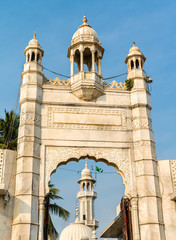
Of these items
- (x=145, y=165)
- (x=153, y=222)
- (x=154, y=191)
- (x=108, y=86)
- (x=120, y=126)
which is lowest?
(x=153, y=222)

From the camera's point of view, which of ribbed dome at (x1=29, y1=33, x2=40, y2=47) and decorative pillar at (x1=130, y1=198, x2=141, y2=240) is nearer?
decorative pillar at (x1=130, y1=198, x2=141, y2=240)

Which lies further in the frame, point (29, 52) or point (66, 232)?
point (66, 232)

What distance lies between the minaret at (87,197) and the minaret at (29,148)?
30.1 metres

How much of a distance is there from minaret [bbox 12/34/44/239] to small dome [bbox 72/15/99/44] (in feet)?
6.60

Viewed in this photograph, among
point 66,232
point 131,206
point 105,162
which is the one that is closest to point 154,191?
point 131,206

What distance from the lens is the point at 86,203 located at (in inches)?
1738

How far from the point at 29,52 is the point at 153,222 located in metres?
9.40

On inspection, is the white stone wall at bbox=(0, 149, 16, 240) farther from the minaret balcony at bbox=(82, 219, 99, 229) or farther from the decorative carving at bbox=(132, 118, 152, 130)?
the minaret balcony at bbox=(82, 219, 99, 229)

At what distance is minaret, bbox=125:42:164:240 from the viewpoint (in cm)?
1323

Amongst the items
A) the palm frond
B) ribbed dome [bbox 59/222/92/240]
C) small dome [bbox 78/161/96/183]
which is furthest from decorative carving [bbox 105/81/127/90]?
small dome [bbox 78/161/96/183]

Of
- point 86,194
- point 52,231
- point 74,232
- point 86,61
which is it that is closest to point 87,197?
point 86,194

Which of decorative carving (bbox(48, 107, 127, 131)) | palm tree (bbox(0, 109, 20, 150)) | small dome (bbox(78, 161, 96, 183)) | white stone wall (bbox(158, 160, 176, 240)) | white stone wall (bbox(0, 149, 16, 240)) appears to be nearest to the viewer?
white stone wall (bbox(0, 149, 16, 240))

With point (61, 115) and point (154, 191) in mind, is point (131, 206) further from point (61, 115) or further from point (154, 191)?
point (61, 115)

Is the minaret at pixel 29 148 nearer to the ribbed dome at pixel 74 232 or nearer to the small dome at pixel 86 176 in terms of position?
the ribbed dome at pixel 74 232
